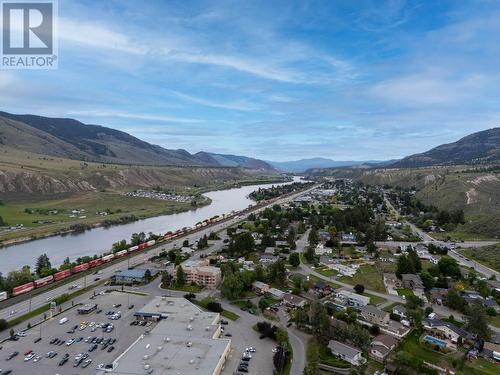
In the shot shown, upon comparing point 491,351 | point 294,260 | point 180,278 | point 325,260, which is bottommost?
point 491,351

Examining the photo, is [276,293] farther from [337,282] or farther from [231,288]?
[337,282]

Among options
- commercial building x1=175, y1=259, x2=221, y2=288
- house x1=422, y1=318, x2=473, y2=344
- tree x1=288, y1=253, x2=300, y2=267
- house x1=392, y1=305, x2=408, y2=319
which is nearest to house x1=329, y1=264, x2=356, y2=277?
tree x1=288, y1=253, x2=300, y2=267

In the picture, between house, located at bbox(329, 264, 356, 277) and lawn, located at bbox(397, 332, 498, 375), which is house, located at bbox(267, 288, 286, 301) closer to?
house, located at bbox(329, 264, 356, 277)

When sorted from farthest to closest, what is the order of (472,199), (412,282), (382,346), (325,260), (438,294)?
(472,199) < (325,260) < (412,282) < (438,294) < (382,346)

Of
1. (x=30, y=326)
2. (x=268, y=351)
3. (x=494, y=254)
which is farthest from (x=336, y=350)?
(x=494, y=254)

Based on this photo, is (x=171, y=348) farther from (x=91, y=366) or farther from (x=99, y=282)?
(x=99, y=282)

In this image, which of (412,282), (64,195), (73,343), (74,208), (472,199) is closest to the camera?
(73,343)

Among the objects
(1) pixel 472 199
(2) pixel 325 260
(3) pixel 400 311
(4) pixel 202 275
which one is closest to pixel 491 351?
(3) pixel 400 311
